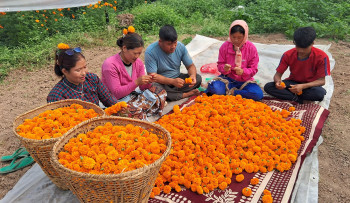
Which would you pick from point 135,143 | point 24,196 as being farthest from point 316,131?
point 24,196

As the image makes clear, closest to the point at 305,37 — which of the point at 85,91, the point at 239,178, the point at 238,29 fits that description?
the point at 238,29

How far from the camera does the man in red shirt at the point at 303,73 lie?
154 inches

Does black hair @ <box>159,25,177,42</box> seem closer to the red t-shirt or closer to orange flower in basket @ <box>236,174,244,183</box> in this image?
the red t-shirt

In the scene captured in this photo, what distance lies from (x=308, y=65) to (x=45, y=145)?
12.2 feet

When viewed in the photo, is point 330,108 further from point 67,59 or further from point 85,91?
point 67,59

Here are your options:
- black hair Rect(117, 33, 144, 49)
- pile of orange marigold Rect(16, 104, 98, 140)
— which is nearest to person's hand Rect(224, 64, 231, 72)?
black hair Rect(117, 33, 144, 49)

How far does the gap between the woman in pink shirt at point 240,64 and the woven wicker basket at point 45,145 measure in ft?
7.71

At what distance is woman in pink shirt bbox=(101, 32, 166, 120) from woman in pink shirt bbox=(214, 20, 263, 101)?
1143mm

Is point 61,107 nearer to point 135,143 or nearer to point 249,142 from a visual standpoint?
point 135,143

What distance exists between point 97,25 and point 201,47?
3.16 meters

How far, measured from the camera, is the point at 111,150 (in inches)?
87.0

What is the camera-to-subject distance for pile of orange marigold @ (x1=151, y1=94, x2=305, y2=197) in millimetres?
2691

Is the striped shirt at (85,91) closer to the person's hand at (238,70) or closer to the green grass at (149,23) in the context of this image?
Answer: the person's hand at (238,70)

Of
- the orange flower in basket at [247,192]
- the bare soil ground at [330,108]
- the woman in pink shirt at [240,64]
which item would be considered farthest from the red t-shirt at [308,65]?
the orange flower in basket at [247,192]
